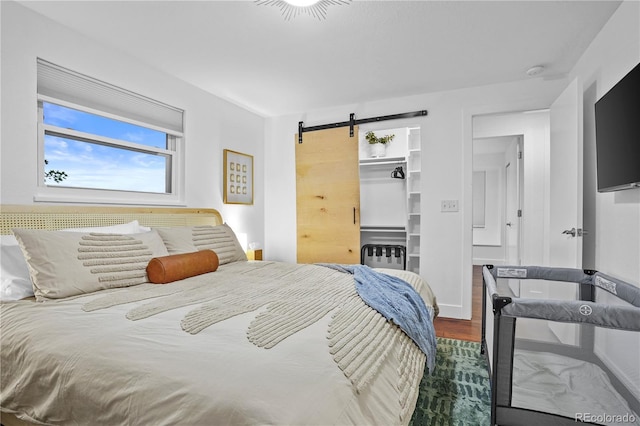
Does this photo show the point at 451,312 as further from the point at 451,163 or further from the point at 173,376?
the point at 173,376

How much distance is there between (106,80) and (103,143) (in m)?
0.50

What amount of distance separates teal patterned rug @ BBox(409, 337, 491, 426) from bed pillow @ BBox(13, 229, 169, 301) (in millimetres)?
1831

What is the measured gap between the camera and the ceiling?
2166 millimetres

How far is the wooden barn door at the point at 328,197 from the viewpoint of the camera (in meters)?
4.14

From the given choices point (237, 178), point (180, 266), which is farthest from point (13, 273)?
point (237, 178)

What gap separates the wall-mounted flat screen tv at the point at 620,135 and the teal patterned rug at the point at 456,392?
1.42 metres

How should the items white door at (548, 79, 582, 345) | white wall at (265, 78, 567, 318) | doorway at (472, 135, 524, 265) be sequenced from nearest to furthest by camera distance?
white door at (548, 79, 582, 345) → white wall at (265, 78, 567, 318) → doorway at (472, 135, 524, 265)

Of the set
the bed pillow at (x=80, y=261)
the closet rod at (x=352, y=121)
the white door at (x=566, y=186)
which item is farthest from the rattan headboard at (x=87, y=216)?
the white door at (x=566, y=186)

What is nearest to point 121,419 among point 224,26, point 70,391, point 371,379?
point 70,391

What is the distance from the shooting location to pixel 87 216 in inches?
96.2

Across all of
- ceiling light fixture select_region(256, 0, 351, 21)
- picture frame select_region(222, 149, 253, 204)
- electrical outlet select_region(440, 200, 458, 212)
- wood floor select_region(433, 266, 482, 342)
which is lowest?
wood floor select_region(433, 266, 482, 342)

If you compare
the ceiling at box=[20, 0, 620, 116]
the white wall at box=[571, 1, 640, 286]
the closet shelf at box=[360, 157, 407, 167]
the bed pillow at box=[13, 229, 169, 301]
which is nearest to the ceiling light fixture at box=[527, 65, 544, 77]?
the ceiling at box=[20, 0, 620, 116]

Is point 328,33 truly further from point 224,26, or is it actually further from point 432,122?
point 432,122

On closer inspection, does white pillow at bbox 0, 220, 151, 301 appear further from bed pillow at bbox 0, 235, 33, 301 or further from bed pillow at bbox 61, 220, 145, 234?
bed pillow at bbox 61, 220, 145, 234
